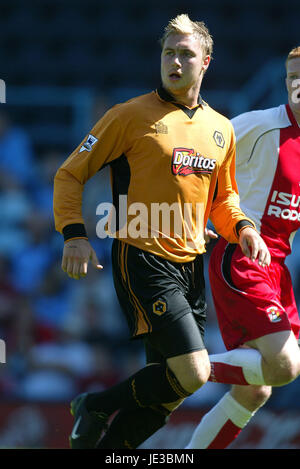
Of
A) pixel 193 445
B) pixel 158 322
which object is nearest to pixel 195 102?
pixel 158 322

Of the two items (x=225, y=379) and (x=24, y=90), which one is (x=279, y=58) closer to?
(x=24, y=90)

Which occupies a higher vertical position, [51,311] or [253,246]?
[253,246]

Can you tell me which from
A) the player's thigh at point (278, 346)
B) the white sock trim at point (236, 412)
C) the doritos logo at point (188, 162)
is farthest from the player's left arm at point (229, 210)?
the white sock trim at point (236, 412)

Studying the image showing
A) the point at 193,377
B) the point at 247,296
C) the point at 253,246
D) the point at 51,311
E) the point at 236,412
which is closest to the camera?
the point at 193,377

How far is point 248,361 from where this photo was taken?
13.6ft

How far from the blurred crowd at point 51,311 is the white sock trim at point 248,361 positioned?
254 centimetres

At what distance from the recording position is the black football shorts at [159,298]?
3.67 metres

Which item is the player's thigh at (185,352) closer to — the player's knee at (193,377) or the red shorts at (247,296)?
the player's knee at (193,377)

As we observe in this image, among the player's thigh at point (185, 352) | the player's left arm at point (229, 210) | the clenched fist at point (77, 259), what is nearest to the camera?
the clenched fist at point (77, 259)

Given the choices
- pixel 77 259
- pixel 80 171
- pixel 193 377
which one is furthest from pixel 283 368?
pixel 80 171

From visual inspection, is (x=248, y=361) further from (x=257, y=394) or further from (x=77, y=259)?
(x=77, y=259)

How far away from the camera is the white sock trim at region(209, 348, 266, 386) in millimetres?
4113

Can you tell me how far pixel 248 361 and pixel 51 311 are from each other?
3728 millimetres

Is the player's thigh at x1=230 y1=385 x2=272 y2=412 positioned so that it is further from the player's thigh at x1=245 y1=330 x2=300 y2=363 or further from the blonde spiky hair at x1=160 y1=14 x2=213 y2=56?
the blonde spiky hair at x1=160 y1=14 x2=213 y2=56
